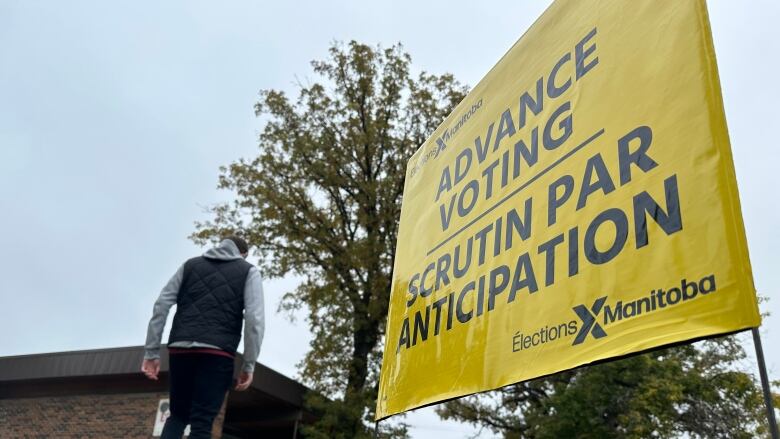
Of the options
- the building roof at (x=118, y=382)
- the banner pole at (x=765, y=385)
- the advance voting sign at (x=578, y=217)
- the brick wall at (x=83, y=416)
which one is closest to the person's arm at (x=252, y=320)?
the advance voting sign at (x=578, y=217)

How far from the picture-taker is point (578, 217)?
2.72m

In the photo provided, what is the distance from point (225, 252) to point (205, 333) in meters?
0.57

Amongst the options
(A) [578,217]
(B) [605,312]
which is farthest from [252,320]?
(B) [605,312]

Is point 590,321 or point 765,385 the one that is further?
point 590,321

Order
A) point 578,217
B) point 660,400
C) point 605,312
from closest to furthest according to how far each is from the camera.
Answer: point 605,312
point 578,217
point 660,400

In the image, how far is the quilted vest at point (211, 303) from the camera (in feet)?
11.2

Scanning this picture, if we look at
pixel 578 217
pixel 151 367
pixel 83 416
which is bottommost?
pixel 151 367

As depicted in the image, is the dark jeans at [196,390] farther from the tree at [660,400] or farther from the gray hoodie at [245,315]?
the tree at [660,400]

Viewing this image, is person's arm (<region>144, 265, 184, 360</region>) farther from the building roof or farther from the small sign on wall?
the small sign on wall

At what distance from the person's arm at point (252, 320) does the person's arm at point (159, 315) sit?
421 mm

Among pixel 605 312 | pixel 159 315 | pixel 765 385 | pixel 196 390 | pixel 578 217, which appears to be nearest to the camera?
pixel 765 385

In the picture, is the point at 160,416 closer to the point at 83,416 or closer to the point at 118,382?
the point at 118,382

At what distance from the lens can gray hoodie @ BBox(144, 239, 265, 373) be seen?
342cm

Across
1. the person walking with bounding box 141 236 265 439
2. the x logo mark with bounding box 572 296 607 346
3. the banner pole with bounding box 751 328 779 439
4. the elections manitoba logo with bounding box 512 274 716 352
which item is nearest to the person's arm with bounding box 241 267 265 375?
the person walking with bounding box 141 236 265 439
